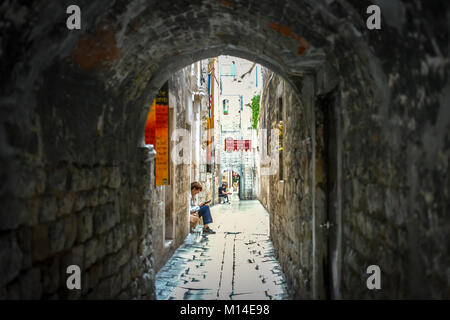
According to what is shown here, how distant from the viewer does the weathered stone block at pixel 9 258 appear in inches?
51.7

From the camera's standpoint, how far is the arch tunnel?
127 centimetres

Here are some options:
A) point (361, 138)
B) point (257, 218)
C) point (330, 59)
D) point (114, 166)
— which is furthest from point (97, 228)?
point (257, 218)

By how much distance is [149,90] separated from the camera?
134 inches

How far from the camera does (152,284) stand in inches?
144

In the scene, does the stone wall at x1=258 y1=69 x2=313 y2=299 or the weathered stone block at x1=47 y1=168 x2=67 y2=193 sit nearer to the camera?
the weathered stone block at x1=47 y1=168 x2=67 y2=193

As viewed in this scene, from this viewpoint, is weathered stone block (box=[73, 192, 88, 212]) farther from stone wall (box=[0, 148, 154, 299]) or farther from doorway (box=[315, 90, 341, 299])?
doorway (box=[315, 90, 341, 299])

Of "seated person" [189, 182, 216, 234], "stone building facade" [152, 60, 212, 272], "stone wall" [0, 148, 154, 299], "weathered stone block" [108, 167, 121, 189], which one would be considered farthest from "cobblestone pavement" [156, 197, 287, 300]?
"weathered stone block" [108, 167, 121, 189]

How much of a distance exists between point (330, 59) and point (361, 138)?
74cm

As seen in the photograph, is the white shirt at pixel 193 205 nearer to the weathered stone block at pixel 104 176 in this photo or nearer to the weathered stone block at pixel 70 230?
the weathered stone block at pixel 104 176

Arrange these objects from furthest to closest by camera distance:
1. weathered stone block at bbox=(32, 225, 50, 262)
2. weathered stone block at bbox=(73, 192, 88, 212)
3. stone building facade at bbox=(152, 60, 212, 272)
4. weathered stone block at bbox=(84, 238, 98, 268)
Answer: stone building facade at bbox=(152, 60, 212, 272), weathered stone block at bbox=(84, 238, 98, 268), weathered stone block at bbox=(73, 192, 88, 212), weathered stone block at bbox=(32, 225, 50, 262)

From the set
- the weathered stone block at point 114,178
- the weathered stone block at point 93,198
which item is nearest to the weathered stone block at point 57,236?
the weathered stone block at point 93,198

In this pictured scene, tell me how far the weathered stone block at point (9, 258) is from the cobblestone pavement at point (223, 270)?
8.94 ft

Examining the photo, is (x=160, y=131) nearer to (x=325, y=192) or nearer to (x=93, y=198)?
(x=93, y=198)
